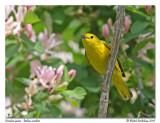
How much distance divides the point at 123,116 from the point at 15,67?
3.45 feet

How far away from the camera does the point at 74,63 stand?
8.10 ft

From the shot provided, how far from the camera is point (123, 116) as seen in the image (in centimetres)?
247

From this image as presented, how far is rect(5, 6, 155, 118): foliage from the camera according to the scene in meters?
2.07

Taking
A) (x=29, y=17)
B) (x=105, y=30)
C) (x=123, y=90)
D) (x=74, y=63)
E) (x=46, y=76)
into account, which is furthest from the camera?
(x=74, y=63)

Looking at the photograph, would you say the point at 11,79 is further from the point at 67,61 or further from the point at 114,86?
the point at 114,86

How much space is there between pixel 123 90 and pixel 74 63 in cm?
47

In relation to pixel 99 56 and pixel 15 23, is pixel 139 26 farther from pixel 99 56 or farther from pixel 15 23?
pixel 15 23

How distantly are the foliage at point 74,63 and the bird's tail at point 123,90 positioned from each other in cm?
5

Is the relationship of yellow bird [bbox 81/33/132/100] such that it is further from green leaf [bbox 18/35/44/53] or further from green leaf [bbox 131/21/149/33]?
Answer: green leaf [bbox 18/35/44/53]

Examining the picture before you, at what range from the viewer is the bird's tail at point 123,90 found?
2348 mm

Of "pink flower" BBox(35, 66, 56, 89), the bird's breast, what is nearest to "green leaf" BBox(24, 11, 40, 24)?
"pink flower" BBox(35, 66, 56, 89)

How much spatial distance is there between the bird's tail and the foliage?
2.0 inches

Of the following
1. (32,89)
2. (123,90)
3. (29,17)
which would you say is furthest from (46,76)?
(123,90)

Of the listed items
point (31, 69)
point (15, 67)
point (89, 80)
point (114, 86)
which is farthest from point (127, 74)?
point (15, 67)
